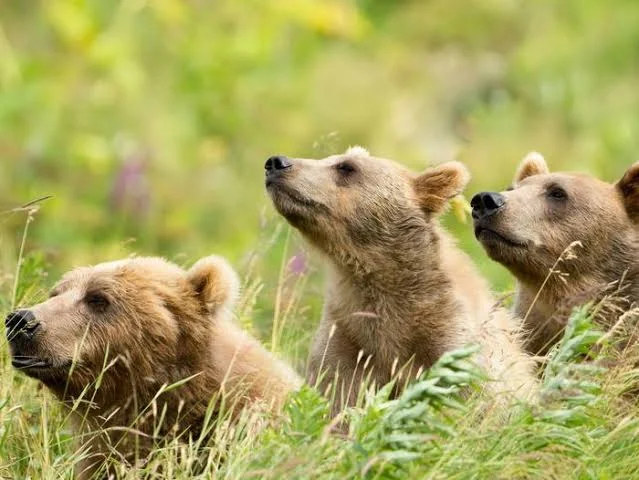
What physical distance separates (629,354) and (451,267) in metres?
0.93

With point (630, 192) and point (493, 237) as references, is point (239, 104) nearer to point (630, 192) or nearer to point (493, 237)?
point (630, 192)

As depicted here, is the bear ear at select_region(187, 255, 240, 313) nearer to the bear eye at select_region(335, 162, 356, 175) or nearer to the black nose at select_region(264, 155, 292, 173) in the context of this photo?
the black nose at select_region(264, 155, 292, 173)

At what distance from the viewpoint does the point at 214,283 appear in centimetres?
670

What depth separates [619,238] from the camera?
753cm

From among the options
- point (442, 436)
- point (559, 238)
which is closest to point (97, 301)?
point (442, 436)

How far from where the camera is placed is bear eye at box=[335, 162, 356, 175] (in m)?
7.40

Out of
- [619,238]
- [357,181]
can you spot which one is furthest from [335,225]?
[619,238]

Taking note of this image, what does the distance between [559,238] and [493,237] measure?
36 centimetres

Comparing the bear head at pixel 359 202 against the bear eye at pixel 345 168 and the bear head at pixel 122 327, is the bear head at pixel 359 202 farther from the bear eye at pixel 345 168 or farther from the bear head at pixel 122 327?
the bear head at pixel 122 327

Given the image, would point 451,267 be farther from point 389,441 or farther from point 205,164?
point 205,164

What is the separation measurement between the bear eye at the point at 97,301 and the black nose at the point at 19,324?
1.12ft

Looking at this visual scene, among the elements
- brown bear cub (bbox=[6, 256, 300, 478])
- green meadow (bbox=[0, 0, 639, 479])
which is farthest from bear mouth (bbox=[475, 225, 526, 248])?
brown bear cub (bbox=[6, 256, 300, 478])

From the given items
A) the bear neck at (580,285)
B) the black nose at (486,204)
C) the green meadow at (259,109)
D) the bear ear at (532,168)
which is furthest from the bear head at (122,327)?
the bear ear at (532,168)

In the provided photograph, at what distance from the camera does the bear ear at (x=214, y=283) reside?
264 inches
